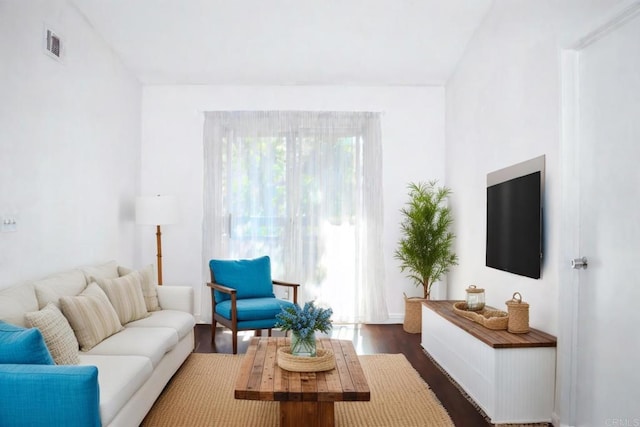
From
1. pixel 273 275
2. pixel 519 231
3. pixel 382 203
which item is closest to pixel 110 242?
pixel 273 275

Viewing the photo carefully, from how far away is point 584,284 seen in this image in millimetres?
3123

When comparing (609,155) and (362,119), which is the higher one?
(362,119)

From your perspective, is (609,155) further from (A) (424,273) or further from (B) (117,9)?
(B) (117,9)

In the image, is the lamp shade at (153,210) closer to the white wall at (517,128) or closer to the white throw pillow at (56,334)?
the white throw pillow at (56,334)

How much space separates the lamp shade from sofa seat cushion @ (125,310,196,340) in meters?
1.19

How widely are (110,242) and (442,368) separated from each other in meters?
3.32

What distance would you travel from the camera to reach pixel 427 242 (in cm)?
570

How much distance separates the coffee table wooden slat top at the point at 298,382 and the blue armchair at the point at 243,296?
131 cm

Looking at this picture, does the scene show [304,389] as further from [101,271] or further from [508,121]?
[508,121]

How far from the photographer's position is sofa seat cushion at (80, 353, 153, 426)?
254 cm

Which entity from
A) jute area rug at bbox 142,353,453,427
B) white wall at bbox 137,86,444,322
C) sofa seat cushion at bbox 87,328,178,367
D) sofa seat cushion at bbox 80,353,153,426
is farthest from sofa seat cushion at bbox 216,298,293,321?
sofa seat cushion at bbox 80,353,153,426

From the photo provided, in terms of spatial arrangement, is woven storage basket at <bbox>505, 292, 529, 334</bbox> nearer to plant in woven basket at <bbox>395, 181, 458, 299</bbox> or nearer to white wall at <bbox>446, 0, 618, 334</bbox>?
white wall at <bbox>446, 0, 618, 334</bbox>

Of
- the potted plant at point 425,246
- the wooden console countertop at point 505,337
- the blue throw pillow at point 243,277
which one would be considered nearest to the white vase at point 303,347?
the wooden console countertop at point 505,337

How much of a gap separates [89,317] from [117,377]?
0.73 metres
